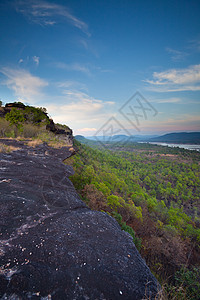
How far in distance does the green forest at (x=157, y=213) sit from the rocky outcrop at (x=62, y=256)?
87cm

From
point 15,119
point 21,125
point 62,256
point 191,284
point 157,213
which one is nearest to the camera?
point 62,256

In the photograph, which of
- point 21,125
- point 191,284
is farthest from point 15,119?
point 191,284

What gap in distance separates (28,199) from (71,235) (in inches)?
71.2

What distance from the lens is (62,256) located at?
2275 mm

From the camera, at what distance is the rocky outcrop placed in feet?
5.75

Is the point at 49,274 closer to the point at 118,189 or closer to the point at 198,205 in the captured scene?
the point at 118,189

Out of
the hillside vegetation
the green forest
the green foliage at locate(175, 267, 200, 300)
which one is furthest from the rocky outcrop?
the hillside vegetation

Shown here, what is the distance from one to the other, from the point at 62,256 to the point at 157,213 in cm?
3889

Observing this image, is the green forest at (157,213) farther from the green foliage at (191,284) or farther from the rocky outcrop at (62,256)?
the rocky outcrop at (62,256)

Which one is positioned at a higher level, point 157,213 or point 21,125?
point 21,125

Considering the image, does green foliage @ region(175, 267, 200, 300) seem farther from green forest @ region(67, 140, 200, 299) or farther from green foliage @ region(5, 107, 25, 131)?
green foliage @ region(5, 107, 25, 131)

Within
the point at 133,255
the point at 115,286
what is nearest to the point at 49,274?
the point at 115,286

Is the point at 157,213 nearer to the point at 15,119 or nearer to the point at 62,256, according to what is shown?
the point at 62,256

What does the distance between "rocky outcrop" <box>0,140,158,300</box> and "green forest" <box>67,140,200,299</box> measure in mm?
875
